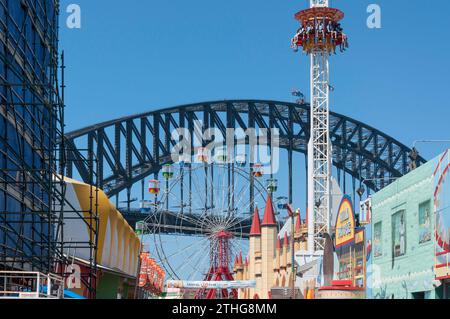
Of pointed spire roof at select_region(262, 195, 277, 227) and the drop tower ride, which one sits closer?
the drop tower ride

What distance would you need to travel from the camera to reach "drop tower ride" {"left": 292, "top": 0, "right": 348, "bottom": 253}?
96.1m

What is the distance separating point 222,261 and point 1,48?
71.1 metres

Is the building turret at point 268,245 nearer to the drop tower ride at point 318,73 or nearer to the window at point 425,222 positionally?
the drop tower ride at point 318,73

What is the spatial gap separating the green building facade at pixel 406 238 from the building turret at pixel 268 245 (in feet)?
163

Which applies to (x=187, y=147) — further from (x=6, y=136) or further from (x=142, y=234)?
(x=6, y=136)

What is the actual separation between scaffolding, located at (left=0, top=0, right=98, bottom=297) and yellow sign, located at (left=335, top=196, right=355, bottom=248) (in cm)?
2341

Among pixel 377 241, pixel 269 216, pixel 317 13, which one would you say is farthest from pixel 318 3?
pixel 377 241

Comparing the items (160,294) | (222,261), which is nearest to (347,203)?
(222,261)

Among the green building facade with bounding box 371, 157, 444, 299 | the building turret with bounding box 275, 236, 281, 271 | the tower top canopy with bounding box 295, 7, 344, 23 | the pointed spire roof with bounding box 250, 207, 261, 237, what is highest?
the tower top canopy with bounding box 295, 7, 344, 23

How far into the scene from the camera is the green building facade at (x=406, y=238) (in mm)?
46031

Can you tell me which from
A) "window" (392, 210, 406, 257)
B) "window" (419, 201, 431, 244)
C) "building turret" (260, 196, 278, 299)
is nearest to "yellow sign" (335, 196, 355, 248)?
"window" (392, 210, 406, 257)

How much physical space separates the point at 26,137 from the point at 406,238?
21302 millimetres

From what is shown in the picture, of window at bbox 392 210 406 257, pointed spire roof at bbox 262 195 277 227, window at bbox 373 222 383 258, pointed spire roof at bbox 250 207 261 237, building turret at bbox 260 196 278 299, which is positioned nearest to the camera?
window at bbox 392 210 406 257

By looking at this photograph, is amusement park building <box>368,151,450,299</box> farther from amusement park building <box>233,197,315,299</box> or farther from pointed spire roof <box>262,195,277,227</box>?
pointed spire roof <box>262,195,277,227</box>
